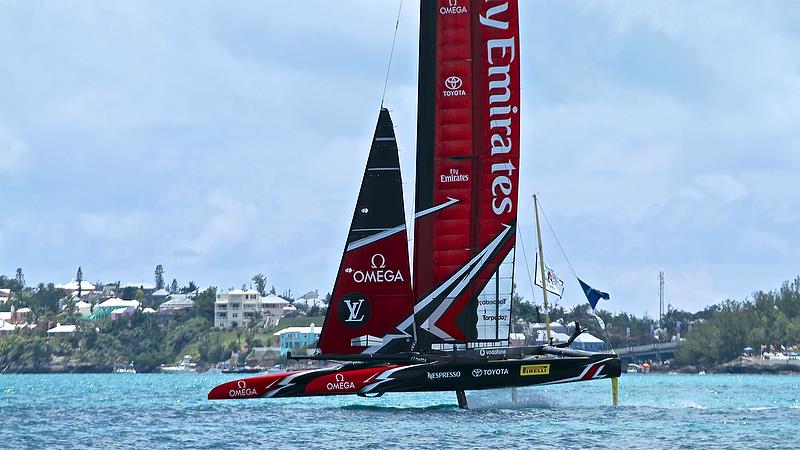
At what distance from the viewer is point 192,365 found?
191875 mm

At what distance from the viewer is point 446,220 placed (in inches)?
1662

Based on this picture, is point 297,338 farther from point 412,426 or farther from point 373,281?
point 412,426

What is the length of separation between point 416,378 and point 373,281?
3.70 metres

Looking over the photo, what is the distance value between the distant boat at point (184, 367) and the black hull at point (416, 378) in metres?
152

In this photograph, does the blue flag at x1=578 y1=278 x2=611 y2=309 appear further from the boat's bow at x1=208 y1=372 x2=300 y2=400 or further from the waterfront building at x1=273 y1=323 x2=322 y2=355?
the waterfront building at x1=273 y1=323 x2=322 y2=355

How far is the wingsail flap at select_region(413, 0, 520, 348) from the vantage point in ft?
138

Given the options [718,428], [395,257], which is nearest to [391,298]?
[395,257]

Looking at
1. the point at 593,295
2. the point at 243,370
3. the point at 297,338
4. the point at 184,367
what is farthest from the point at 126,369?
the point at 593,295

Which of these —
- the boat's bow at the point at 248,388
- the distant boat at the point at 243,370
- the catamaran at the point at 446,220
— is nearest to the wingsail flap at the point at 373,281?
the catamaran at the point at 446,220

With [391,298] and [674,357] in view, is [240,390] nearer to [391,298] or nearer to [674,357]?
[391,298]

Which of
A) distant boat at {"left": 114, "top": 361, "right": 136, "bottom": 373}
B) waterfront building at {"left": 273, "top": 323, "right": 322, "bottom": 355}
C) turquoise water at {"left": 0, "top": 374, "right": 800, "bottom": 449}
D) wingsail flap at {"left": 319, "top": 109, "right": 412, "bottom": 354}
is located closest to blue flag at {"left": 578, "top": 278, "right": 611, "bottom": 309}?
turquoise water at {"left": 0, "top": 374, "right": 800, "bottom": 449}

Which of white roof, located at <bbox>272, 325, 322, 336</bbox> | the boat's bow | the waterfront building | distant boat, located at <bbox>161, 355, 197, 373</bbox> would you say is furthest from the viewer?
distant boat, located at <bbox>161, 355, 197, 373</bbox>

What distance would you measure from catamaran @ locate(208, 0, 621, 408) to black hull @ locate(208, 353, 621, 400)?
2.68 feet

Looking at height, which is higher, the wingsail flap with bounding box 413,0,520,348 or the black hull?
the wingsail flap with bounding box 413,0,520,348
